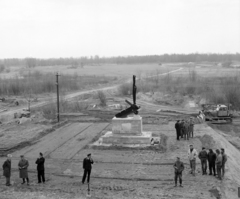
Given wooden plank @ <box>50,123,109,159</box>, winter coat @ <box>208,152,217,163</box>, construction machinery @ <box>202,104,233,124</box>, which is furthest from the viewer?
construction machinery @ <box>202,104,233,124</box>

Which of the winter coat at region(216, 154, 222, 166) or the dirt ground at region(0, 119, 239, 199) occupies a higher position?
the winter coat at region(216, 154, 222, 166)

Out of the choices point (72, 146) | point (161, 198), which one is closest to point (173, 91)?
point (72, 146)

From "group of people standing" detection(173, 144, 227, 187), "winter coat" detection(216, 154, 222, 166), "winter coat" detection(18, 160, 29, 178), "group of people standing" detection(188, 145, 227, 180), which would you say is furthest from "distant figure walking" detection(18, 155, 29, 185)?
"winter coat" detection(216, 154, 222, 166)

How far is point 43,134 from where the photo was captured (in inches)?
830

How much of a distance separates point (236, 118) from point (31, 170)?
73.8ft

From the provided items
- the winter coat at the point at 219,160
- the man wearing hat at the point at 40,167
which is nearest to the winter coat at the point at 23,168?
the man wearing hat at the point at 40,167

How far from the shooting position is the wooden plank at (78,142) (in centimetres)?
1658

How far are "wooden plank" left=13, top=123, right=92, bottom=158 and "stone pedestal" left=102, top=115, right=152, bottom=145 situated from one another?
9.73 feet

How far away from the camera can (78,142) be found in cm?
1909

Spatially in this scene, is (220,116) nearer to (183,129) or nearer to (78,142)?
(183,129)

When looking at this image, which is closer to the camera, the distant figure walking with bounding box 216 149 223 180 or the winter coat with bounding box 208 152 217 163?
the distant figure walking with bounding box 216 149 223 180

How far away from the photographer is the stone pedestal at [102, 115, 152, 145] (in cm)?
1798

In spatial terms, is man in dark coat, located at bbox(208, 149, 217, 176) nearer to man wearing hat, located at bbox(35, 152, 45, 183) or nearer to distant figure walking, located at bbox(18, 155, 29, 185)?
man wearing hat, located at bbox(35, 152, 45, 183)

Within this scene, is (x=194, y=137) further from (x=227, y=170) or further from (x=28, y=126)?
(x=28, y=126)
